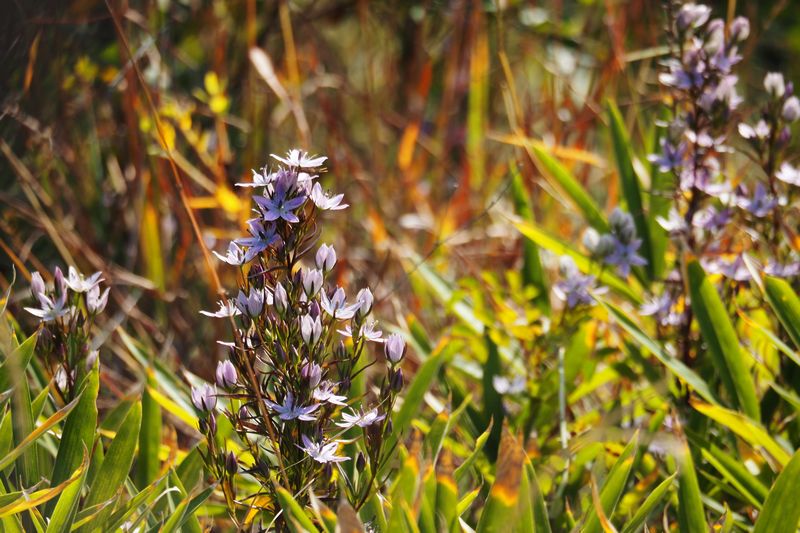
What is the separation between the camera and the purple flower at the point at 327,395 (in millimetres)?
831

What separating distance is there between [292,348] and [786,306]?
2.23 feet

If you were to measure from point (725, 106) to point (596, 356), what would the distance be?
0.45m

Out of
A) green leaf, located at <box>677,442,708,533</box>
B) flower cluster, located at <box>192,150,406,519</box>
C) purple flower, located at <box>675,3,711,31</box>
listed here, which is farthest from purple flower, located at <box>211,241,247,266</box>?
purple flower, located at <box>675,3,711,31</box>

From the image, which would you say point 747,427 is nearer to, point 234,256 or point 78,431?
point 234,256

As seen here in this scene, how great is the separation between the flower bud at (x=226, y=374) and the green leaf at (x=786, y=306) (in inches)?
27.4

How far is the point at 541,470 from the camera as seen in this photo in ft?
4.22

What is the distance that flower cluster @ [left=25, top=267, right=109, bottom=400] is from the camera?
990 millimetres

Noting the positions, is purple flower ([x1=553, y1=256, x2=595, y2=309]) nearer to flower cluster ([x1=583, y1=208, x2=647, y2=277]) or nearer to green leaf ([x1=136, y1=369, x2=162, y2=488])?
flower cluster ([x1=583, y1=208, x2=647, y2=277])

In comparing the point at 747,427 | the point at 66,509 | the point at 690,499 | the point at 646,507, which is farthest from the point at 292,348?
the point at 747,427

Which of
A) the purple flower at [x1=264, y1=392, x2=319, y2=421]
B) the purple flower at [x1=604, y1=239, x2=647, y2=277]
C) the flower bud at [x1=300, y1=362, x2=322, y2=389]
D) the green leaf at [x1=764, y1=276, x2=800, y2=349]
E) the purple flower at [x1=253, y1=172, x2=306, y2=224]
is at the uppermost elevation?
the purple flower at [x1=253, y1=172, x2=306, y2=224]

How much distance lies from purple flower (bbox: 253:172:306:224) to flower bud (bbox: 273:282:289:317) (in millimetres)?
62

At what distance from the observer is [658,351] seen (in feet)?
4.02

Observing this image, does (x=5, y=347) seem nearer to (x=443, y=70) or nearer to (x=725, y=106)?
(x=725, y=106)

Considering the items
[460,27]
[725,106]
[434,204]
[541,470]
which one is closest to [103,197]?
[434,204]
